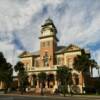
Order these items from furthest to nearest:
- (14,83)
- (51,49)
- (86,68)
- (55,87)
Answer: (14,83)
(51,49)
(55,87)
(86,68)

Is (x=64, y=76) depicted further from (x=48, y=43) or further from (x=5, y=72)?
(x=5, y=72)

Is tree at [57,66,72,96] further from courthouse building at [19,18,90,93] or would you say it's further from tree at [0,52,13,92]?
tree at [0,52,13,92]

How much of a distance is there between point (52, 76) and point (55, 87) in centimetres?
526

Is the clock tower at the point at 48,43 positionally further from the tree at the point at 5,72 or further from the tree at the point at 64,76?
the tree at the point at 64,76

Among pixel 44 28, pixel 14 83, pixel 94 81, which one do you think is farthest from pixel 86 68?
pixel 14 83

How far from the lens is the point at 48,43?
84.9m

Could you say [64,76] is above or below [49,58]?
below

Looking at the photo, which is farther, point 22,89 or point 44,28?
point 44,28

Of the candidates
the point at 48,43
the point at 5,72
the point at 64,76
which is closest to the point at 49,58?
the point at 48,43

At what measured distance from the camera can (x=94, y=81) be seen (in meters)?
80.4

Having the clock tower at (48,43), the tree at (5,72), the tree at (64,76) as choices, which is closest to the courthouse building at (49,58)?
the clock tower at (48,43)

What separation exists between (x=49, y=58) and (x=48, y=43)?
510 cm

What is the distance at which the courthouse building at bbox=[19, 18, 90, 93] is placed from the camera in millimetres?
78438

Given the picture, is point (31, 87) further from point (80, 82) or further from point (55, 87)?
point (80, 82)
